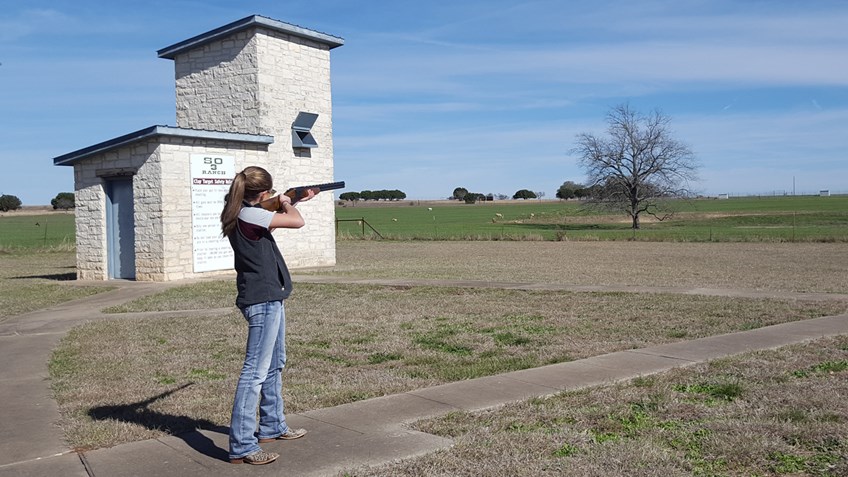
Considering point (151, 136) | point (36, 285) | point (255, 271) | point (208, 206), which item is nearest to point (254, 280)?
point (255, 271)

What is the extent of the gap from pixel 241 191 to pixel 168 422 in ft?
7.35

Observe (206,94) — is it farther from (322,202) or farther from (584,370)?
(584,370)

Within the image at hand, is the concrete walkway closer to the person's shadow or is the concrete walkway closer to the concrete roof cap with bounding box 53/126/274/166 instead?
the person's shadow

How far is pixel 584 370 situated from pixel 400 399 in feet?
7.07


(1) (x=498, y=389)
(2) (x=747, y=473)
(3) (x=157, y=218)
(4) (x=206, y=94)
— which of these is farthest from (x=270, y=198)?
(4) (x=206, y=94)

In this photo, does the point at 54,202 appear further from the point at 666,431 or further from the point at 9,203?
the point at 666,431

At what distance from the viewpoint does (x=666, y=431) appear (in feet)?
19.9

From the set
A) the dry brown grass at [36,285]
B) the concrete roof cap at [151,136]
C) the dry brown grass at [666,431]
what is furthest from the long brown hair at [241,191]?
the concrete roof cap at [151,136]

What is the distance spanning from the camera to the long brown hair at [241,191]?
5.54 meters

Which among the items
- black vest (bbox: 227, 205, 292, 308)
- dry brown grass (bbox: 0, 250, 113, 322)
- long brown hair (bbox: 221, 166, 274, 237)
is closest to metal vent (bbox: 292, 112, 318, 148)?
dry brown grass (bbox: 0, 250, 113, 322)

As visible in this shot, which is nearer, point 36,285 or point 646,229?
point 36,285

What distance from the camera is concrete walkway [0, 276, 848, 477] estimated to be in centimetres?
541

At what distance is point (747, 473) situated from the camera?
16.9ft

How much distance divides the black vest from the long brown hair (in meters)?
0.08
